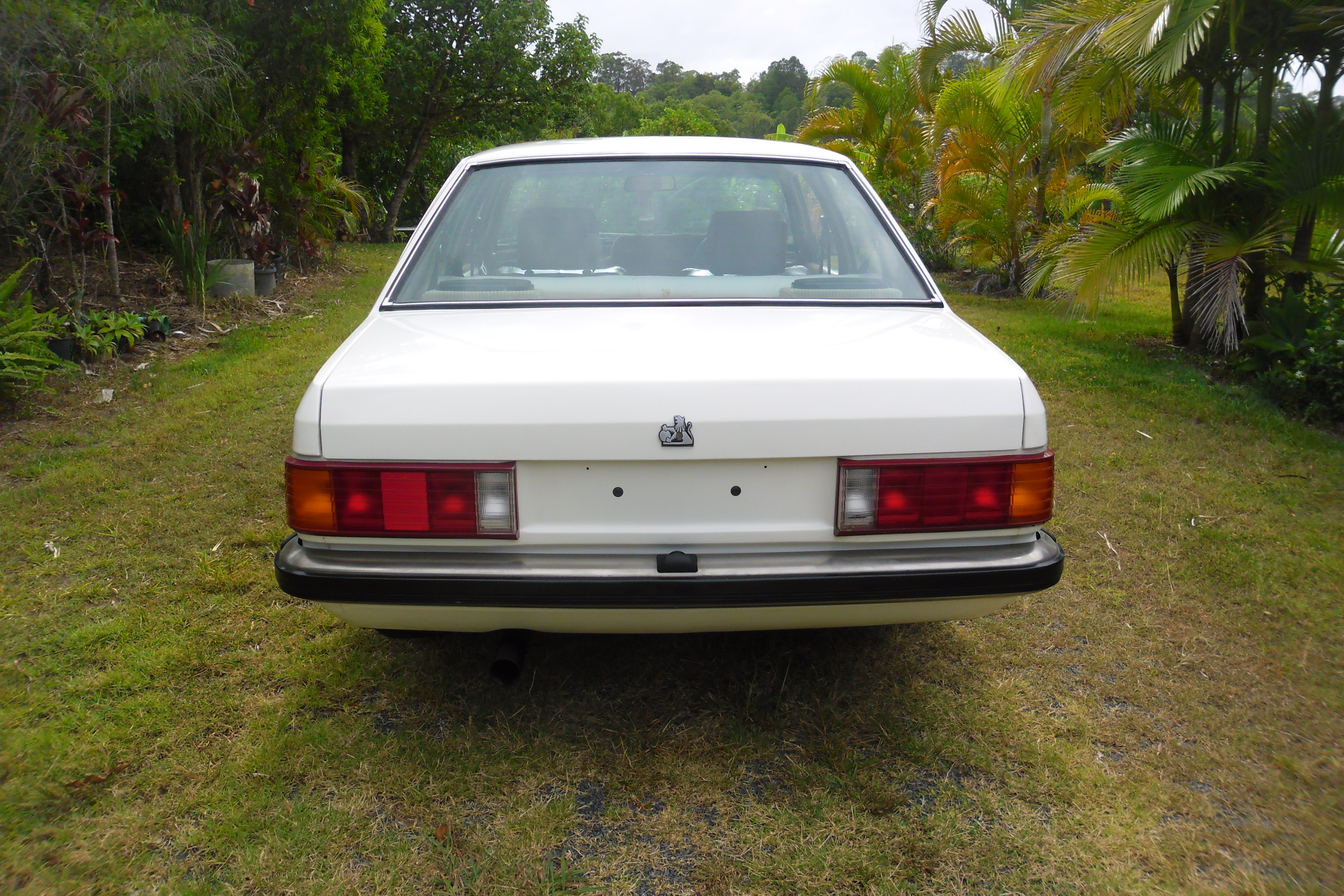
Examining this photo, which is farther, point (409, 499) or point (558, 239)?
point (558, 239)

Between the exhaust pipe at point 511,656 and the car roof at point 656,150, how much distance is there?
1.60 metres

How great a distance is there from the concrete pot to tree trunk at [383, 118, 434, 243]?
9511 mm

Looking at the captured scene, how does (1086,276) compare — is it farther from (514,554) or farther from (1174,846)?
(514,554)

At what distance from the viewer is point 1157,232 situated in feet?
21.7

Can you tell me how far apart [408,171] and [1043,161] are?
1212 cm

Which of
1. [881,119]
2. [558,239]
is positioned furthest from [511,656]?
[881,119]

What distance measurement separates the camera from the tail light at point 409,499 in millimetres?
2021

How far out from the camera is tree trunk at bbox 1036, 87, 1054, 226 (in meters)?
10.6

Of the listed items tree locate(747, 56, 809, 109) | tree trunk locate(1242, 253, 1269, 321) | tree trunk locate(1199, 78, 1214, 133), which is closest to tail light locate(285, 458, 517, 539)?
tree trunk locate(1242, 253, 1269, 321)

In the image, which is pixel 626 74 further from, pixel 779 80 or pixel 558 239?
pixel 558 239

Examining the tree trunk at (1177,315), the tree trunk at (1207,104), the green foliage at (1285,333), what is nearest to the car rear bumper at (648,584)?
the green foliage at (1285,333)

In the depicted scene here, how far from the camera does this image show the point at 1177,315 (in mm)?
7879

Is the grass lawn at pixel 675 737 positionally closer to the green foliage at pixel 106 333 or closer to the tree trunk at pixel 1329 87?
the green foliage at pixel 106 333

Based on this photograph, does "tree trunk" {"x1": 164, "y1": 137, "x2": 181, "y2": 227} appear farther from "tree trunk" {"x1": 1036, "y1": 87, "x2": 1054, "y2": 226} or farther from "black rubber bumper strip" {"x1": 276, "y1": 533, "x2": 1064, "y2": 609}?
"tree trunk" {"x1": 1036, "y1": 87, "x2": 1054, "y2": 226}
